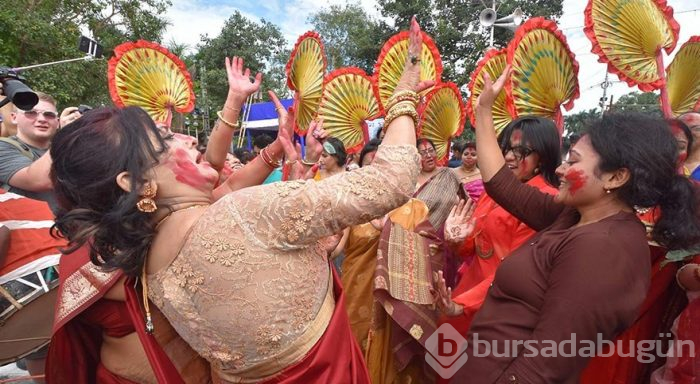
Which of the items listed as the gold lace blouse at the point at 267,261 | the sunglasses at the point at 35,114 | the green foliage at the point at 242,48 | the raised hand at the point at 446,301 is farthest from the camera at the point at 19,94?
the green foliage at the point at 242,48

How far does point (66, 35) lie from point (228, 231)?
45.9 feet

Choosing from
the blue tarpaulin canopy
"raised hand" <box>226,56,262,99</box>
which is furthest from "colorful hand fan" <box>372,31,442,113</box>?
the blue tarpaulin canopy

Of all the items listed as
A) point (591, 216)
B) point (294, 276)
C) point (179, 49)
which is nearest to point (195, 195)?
point (294, 276)

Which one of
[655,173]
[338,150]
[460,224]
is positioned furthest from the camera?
[338,150]

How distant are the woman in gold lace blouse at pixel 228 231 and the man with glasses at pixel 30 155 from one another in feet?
4.19

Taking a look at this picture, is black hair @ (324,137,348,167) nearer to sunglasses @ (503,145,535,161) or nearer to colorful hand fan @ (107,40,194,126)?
colorful hand fan @ (107,40,194,126)

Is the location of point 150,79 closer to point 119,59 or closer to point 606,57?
point 119,59

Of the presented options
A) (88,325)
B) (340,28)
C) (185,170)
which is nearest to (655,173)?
(185,170)

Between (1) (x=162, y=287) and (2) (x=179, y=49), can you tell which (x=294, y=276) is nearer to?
(1) (x=162, y=287)

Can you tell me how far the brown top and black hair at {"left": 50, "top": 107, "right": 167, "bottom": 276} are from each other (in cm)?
111

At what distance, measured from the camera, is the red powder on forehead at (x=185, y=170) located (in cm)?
114

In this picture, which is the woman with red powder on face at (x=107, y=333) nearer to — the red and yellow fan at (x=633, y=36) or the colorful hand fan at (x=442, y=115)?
the red and yellow fan at (x=633, y=36)

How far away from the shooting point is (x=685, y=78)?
238 centimetres

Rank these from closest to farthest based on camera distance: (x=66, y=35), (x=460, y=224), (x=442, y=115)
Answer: (x=460, y=224) → (x=442, y=115) → (x=66, y=35)
